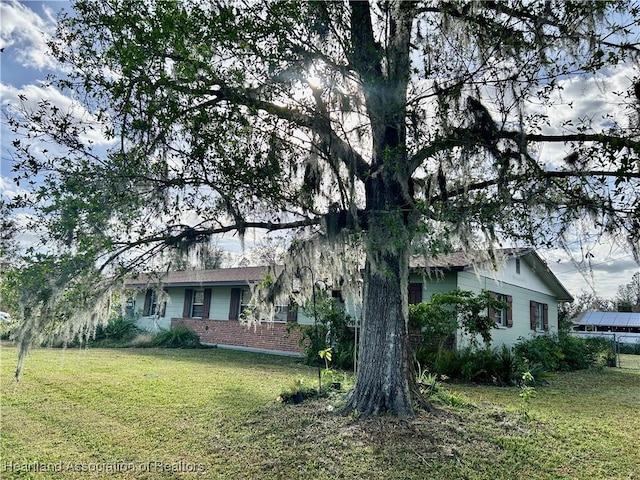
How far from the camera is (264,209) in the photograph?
594 cm

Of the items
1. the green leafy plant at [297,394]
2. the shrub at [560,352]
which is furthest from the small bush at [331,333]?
the green leafy plant at [297,394]

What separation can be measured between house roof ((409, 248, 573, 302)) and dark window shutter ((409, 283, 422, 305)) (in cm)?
99

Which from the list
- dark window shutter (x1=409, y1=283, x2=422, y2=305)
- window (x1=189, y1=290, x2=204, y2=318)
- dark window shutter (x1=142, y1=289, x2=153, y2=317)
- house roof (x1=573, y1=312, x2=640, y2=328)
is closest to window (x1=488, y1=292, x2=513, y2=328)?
dark window shutter (x1=409, y1=283, x2=422, y2=305)

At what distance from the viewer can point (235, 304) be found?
16.4 meters

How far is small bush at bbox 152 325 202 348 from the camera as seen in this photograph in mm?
16234

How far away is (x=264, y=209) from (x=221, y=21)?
228 centimetres

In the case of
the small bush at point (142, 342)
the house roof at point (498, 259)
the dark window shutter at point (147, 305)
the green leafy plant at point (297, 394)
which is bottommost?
the small bush at point (142, 342)

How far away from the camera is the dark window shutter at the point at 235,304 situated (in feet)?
53.5

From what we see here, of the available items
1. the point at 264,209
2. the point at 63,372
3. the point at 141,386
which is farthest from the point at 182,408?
the point at 63,372

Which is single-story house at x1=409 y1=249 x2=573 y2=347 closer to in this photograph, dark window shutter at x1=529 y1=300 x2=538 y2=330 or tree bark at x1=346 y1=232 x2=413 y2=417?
dark window shutter at x1=529 y1=300 x2=538 y2=330

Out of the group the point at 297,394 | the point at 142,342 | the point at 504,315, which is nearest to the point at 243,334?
the point at 142,342

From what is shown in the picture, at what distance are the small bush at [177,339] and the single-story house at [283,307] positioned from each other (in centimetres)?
66

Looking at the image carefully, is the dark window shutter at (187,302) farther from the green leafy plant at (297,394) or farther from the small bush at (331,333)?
the green leafy plant at (297,394)

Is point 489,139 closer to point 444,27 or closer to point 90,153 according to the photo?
point 444,27
